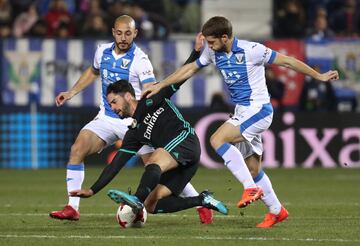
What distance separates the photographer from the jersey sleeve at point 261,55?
11575 mm

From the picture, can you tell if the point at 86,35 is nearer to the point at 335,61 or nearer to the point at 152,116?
the point at 335,61

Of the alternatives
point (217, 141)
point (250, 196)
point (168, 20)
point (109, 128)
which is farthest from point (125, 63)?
point (168, 20)

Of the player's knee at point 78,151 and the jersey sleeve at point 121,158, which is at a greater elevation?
the jersey sleeve at point 121,158

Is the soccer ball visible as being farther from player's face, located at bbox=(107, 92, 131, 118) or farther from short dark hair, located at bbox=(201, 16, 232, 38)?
short dark hair, located at bbox=(201, 16, 232, 38)

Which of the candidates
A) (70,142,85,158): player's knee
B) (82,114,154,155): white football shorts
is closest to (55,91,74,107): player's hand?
(82,114,154,155): white football shorts

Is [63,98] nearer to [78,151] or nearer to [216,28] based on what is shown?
[78,151]

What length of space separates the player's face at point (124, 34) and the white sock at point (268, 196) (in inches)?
86.3

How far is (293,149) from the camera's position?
2248 cm

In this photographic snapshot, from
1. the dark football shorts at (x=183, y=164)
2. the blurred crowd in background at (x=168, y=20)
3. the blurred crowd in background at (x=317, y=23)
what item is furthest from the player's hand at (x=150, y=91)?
the blurred crowd in background at (x=317, y=23)

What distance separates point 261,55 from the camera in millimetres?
11594

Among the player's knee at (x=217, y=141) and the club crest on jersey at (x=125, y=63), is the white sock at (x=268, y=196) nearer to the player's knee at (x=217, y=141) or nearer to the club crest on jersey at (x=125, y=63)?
the player's knee at (x=217, y=141)

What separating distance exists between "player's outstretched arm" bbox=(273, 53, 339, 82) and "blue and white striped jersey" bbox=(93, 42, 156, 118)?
1771 millimetres

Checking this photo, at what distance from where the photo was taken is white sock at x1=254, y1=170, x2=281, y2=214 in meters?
11.7

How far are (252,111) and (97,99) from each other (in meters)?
11.8
